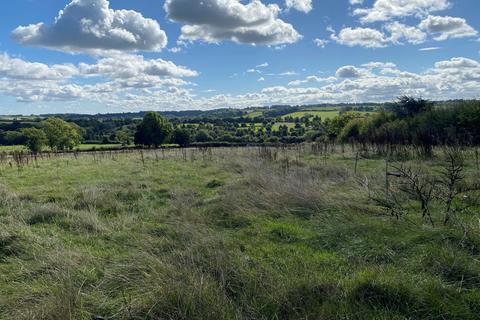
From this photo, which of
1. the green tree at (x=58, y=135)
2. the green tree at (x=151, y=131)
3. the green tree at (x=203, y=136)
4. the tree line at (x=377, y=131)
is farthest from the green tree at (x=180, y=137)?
the green tree at (x=58, y=135)

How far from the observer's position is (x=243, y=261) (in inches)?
170

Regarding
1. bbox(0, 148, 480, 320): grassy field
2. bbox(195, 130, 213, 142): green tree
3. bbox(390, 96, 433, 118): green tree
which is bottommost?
bbox(195, 130, 213, 142): green tree

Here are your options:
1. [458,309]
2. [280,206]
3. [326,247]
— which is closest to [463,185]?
[280,206]

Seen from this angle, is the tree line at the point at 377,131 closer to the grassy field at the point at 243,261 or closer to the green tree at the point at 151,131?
the green tree at the point at 151,131

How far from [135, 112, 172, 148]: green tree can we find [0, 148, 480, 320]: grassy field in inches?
2151

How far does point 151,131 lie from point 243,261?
59.4 metres

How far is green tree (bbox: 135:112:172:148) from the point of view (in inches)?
2406

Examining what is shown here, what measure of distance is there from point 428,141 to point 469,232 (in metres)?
13.5

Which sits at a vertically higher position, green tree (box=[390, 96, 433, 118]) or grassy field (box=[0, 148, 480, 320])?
green tree (box=[390, 96, 433, 118])

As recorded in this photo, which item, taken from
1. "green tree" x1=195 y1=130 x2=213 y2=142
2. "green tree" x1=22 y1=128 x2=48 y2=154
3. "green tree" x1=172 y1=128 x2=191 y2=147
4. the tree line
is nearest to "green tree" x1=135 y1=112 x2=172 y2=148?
the tree line

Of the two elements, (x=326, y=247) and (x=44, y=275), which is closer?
(x=44, y=275)

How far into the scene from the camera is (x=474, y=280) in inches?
146

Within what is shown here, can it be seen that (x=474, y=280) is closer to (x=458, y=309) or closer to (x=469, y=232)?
(x=458, y=309)

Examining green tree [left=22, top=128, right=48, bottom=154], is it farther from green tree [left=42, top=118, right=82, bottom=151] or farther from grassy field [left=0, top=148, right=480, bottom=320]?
grassy field [left=0, top=148, right=480, bottom=320]
